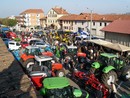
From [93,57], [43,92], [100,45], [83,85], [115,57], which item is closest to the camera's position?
[43,92]

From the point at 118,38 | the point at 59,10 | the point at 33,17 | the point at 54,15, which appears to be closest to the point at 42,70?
the point at 118,38

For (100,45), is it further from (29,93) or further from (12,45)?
(29,93)

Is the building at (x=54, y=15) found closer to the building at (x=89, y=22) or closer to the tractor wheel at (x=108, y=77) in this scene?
the building at (x=89, y=22)

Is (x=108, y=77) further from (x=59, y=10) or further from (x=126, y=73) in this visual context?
(x=59, y=10)

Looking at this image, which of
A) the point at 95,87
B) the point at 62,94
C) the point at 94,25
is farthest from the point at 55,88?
the point at 94,25

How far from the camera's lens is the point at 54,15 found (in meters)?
70.8

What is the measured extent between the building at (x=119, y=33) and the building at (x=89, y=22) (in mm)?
7234

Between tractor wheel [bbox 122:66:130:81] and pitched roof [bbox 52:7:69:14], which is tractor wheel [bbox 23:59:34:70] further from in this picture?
pitched roof [bbox 52:7:69:14]

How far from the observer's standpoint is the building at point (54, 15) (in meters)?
68.9

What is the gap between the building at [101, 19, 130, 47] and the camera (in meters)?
28.0

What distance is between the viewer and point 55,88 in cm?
965

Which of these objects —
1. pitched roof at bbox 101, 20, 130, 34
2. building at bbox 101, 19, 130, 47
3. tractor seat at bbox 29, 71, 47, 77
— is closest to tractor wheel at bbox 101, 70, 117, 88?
tractor seat at bbox 29, 71, 47, 77

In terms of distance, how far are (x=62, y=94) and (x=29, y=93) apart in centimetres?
238

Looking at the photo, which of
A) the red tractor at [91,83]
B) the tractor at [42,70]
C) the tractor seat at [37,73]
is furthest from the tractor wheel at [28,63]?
the red tractor at [91,83]
